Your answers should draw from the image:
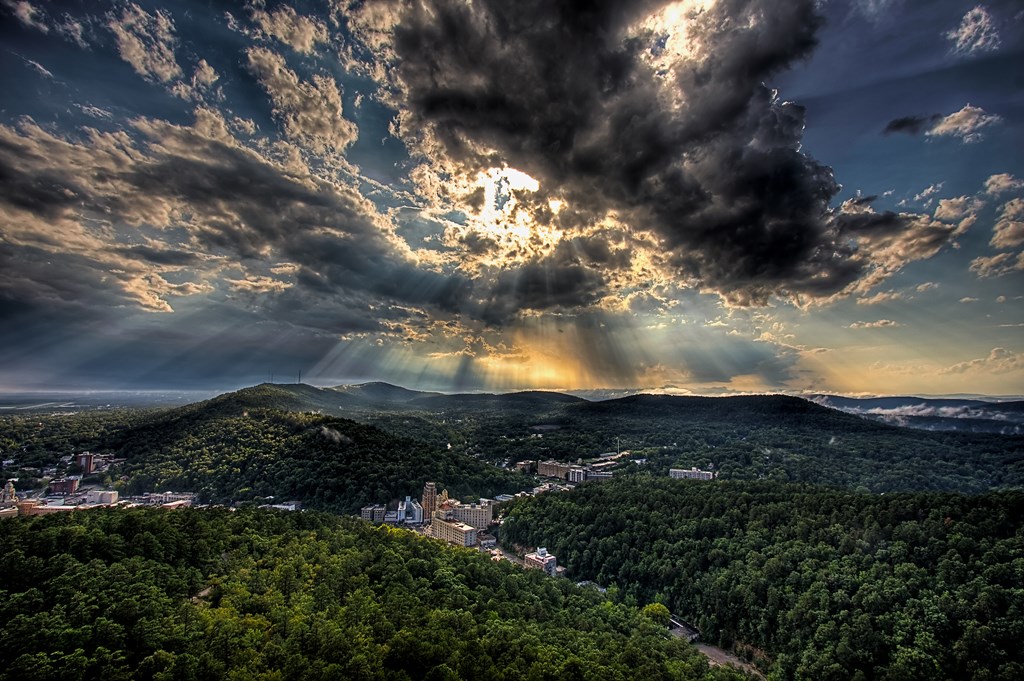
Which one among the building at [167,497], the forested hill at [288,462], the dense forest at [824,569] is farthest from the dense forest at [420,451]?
the dense forest at [824,569]

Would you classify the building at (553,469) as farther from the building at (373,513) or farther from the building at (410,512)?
the building at (373,513)

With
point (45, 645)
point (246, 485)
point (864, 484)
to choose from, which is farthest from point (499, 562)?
point (864, 484)

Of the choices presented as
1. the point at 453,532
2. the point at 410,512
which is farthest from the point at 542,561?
the point at 410,512

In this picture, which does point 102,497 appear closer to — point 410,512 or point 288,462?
point 288,462

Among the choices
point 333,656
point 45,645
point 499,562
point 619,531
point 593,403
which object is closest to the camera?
point 45,645

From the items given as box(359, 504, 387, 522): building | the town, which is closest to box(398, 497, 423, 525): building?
the town

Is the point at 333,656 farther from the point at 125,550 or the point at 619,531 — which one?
the point at 619,531
